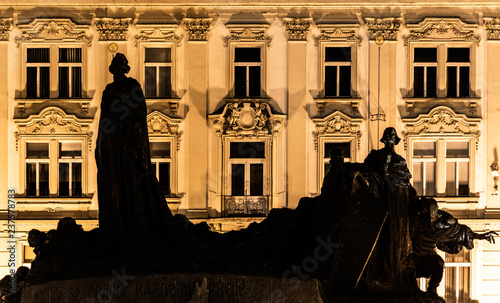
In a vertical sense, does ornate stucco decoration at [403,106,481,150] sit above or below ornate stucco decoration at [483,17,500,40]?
below

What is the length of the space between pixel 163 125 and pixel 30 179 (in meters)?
3.36

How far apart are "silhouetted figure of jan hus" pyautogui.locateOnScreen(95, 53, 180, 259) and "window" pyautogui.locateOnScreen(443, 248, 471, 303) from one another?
16523 mm

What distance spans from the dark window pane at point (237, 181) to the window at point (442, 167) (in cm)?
401

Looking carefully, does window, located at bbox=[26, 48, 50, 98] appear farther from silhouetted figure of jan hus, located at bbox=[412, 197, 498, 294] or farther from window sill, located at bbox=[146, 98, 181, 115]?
silhouetted figure of jan hus, located at bbox=[412, 197, 498, 294]

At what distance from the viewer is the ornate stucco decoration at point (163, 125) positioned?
26391 millimetres

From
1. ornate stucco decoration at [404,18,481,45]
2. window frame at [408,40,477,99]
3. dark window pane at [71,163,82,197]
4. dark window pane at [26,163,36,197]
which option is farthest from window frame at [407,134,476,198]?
dark window pane at [26,163,36,197]

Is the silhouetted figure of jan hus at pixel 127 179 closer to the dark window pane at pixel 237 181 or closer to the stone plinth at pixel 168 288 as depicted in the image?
the stone plinth at pixel 168 288

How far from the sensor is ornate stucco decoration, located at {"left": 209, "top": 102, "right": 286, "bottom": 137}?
2641cm

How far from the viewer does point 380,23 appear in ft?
87.8

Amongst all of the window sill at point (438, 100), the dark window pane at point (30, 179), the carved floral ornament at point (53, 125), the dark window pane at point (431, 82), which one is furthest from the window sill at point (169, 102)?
the dark window pane at point (431, 82)

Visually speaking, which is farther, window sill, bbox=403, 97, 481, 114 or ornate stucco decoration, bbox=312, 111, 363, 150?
window sill, bbox=403, 97, 481, 114

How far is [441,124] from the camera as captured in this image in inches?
1058

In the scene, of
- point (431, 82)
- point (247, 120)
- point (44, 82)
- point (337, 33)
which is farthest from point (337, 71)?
Result: point (44, 82)

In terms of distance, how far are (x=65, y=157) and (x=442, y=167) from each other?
28.7 ft
